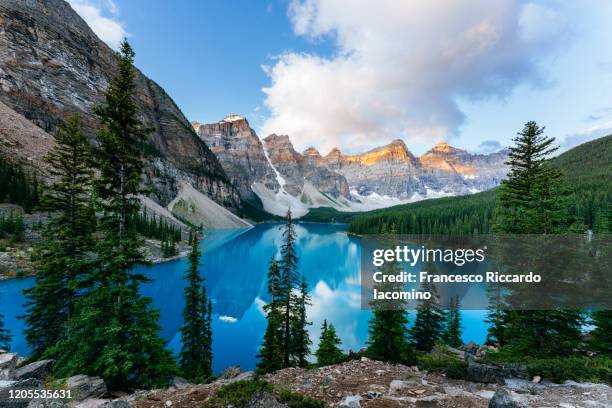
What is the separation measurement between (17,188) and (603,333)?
87026mm

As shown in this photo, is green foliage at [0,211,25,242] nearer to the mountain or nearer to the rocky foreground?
the mountain

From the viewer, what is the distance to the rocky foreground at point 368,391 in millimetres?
7238

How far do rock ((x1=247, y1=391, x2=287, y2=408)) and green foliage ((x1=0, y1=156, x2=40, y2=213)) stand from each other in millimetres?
69197

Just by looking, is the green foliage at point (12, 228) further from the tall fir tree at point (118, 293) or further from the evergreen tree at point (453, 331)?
the evergreen tree at point (453, 331)

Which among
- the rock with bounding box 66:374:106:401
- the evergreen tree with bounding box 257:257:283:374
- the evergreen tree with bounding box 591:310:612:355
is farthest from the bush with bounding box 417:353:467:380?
the rock with bounding box 66:374:106:401

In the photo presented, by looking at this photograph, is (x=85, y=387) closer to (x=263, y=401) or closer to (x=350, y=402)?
(x=263, y=401)

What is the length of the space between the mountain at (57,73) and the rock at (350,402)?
323ft

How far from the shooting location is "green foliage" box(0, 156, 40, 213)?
55.6 m

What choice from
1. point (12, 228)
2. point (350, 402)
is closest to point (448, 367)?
point (350, 402)

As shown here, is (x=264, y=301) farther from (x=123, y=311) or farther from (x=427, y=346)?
(x=123, y=311)

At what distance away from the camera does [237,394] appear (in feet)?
23.6

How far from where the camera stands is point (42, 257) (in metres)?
14.9

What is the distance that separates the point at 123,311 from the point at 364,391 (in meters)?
9.63

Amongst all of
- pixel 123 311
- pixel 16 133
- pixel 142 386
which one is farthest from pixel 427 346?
pixel 16 133
